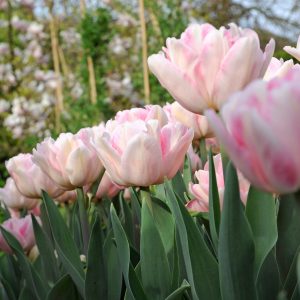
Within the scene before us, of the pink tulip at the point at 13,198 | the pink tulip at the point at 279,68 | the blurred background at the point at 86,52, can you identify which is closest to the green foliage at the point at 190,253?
the pink tulip at the point at 279,68

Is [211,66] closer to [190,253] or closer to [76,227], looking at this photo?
[190,253]

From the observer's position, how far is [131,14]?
20.6ft

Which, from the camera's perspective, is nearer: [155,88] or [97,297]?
[97,297]

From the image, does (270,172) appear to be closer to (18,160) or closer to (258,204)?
(258,204)

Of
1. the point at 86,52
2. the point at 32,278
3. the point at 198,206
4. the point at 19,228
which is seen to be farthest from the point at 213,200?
the point at 86,52

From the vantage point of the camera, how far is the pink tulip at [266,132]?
45 cm

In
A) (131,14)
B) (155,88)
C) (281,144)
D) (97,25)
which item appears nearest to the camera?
(281,144)

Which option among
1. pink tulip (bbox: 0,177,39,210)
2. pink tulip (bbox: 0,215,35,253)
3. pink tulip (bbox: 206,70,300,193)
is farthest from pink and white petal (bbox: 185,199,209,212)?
pink tulip (bbox: 0,177,39,210)

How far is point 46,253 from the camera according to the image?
1347mm

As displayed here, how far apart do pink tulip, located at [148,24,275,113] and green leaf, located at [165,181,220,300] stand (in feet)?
0.48

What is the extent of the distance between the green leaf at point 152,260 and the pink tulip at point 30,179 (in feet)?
1.65

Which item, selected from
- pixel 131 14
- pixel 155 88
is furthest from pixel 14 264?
pixel 131 14

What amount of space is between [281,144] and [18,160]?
1111 millimetres

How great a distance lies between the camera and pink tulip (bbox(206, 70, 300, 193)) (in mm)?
450
